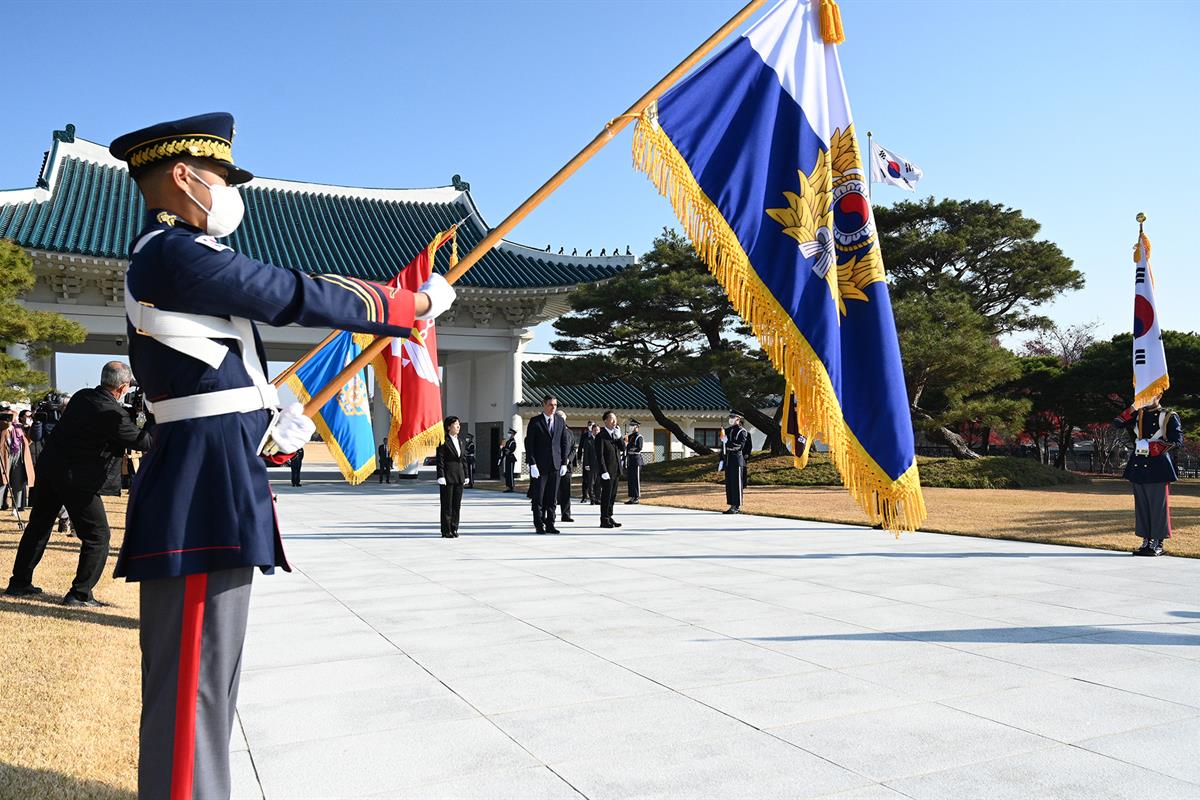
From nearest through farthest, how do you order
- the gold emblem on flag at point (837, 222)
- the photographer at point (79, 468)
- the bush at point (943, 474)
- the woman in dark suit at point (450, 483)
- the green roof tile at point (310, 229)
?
the gold emblem on flag at point (837, 222), the photographer at point (79, 468), the woman in dark suit at point (450, 483), the bush at point (943, 474), the green roof tile at point (310, 229)

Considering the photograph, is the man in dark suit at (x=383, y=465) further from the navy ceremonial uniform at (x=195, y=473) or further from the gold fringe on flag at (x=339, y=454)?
the navy ceremonial uniform at (x=195, y=473)

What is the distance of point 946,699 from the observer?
379 cm

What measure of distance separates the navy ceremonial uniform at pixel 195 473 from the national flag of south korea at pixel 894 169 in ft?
28.6

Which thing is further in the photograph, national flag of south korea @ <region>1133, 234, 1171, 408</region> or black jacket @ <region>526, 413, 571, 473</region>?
black jacket @ <region>526, 413, 571, 473</region>

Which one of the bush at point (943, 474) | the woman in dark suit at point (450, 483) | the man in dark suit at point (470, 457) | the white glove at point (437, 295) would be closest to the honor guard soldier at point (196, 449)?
the white glove at point (437, 295)

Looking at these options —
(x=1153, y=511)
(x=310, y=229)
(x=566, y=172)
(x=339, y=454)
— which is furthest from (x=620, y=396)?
(x=566, y=172)

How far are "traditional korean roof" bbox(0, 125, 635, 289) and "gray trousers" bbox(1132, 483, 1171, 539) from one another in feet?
54.0

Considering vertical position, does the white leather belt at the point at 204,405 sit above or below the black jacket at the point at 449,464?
above

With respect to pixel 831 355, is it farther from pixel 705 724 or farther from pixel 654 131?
pixel 705 724

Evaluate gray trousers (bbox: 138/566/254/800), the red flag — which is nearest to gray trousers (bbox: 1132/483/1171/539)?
the red flag

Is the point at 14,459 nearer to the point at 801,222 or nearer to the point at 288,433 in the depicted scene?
the point at 288,433

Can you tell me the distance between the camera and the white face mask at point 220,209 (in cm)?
238

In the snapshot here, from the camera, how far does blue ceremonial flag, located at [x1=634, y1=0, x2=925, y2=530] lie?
3.89 meters

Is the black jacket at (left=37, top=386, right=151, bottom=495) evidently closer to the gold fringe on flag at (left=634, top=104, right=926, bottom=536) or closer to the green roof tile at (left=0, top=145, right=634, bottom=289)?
the gold fringe on flag at (left=634, top=104, right=926, bottom=536)
